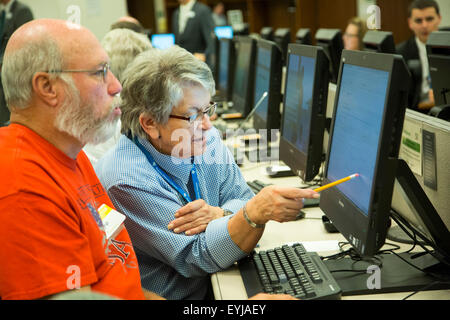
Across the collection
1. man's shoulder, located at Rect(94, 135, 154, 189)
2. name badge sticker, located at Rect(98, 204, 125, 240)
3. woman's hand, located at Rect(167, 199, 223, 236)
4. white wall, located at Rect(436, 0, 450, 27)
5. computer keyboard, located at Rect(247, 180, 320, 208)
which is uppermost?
white wall, located at Rect(436, 0, 450, 27)

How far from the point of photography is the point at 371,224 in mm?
1110

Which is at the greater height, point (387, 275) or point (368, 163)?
point (368, 163)

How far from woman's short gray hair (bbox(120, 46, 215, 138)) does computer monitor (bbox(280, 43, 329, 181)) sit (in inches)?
14.8

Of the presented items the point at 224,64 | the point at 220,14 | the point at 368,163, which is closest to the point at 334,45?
the point at 224,64

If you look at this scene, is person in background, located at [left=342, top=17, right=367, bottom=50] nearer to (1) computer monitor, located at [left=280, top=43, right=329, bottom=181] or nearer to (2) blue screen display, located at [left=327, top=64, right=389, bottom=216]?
(1) computer monitor, located at [left=280, top=43, right=329, bottom=181]

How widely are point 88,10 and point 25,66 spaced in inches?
213

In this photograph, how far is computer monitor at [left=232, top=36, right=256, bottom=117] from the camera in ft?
A: 9.57

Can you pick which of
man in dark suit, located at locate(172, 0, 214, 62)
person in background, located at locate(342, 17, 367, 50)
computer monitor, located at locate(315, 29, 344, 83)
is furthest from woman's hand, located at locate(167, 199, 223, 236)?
man in dark suit, located at locate(172, 0, 214, 62)

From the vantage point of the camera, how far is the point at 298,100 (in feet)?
6.21

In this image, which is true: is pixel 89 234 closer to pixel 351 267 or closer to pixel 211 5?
pixel 351 267

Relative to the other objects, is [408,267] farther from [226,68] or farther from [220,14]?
[220,14]

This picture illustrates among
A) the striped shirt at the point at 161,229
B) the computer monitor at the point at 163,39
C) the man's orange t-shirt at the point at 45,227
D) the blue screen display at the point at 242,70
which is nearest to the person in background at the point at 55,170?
the man's orange t-shirt at the point at 45,227

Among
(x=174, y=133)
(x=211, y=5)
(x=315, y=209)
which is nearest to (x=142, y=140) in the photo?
(x=174, y=133)

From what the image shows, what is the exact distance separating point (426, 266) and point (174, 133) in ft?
2.69
